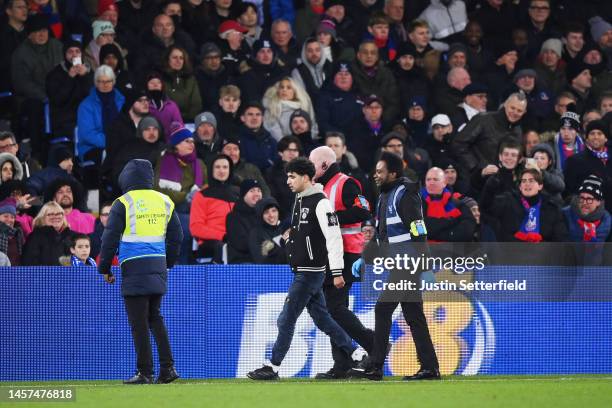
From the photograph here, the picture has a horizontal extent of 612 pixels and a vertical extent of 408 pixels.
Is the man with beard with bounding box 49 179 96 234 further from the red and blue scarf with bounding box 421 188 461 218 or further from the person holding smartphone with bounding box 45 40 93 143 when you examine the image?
the red and blue scarf with bounding box 421 188 461 218

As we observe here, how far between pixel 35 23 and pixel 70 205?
3617mm

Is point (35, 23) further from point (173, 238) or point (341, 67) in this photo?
point (173, 238)

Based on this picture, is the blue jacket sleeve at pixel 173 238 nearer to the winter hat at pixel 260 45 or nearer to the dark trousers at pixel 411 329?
the dark trousers at pixel 411 329

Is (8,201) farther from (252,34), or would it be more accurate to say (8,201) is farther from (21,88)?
(252,34)

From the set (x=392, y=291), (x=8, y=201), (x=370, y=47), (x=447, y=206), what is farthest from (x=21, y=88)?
(x=392, y=291)

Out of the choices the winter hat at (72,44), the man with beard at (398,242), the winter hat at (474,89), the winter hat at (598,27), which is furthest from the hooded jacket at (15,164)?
the winter hat at (598,27)

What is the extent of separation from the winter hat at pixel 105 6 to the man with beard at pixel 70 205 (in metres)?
4.04

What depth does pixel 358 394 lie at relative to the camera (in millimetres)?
12008

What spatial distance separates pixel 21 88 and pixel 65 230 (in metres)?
4.02

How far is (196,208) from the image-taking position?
17578 mm

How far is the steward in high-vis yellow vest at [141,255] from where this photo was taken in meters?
13.1

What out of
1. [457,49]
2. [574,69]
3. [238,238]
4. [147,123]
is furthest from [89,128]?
[574,69]

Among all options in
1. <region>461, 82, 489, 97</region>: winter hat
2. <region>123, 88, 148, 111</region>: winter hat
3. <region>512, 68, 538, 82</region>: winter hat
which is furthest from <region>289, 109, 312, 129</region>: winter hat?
<region>512, 68, 538, 82</region>: winter hat

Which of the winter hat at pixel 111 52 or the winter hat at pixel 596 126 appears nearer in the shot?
the winter hat at pixel 596 126
